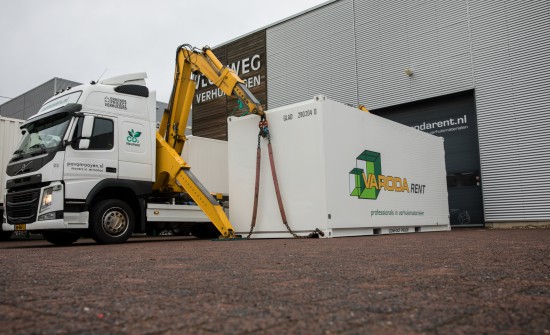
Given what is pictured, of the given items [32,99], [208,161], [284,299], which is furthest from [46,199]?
[32,99]

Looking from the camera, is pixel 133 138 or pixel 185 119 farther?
pixel 185 119

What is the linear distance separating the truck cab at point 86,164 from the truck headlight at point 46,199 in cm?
2

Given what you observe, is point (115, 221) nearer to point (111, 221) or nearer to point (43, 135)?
point (111, 221)

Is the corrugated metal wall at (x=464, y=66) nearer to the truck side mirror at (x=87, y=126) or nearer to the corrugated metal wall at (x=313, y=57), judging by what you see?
the corrugated metal wall at (x=313, y=57)

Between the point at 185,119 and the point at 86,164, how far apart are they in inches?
119

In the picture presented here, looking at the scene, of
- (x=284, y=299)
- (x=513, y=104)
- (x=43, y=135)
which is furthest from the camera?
(x=513, y=104)

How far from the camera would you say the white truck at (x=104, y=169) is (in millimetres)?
8680

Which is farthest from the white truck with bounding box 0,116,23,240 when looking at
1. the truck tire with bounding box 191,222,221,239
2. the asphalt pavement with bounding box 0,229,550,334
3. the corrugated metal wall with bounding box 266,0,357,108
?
the corrugated metal wall with bounding box 266,0,357,108

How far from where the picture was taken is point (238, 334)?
1.72 meters

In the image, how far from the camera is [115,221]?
30.3 ft

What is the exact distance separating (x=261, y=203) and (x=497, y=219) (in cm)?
924

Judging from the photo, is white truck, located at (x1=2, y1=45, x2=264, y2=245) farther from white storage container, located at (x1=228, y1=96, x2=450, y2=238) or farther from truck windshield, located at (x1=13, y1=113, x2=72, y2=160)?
white storage container, located at (x1=228, y1=96, x2=450, y2=238)

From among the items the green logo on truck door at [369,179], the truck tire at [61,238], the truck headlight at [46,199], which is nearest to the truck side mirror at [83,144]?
the truck headlight at [46,199]

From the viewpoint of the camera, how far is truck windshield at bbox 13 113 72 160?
8916mm
